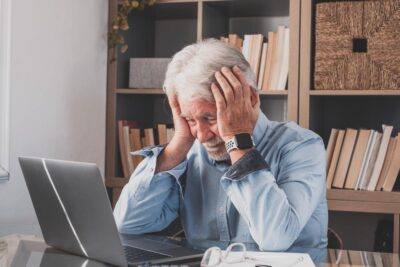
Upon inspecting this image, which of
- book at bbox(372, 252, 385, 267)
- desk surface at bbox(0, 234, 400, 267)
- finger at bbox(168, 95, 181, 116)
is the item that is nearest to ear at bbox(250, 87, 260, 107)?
finger at bbox(168, 95, 181, 116)

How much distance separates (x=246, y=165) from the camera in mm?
1574

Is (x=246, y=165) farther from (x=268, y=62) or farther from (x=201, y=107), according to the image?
(x=268, y=62)

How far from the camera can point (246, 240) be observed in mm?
1714

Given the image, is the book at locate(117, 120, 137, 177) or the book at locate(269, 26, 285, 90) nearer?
the book at locate(269, 26, 285, 90)

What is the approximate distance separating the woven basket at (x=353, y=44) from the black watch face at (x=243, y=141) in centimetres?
113

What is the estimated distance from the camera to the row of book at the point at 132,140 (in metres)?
2.94

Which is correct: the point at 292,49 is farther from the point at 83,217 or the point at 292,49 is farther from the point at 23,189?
the point at 83,217

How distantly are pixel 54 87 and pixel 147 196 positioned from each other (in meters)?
0.87

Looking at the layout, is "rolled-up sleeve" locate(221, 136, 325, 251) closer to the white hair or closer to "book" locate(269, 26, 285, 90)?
the white hair

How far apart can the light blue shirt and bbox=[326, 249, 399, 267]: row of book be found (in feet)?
0.45

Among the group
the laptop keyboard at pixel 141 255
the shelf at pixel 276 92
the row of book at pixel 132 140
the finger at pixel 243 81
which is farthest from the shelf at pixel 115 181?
the laptop keyboard at pixel 141 255

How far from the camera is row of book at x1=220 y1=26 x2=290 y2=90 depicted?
2746 mm

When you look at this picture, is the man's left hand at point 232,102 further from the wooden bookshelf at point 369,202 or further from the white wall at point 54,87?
the wooden bookshelf at point 369,202

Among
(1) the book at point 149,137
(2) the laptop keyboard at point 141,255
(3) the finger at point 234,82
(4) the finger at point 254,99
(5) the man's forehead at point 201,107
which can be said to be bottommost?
(2) the laptop keyboard at point 141,255
